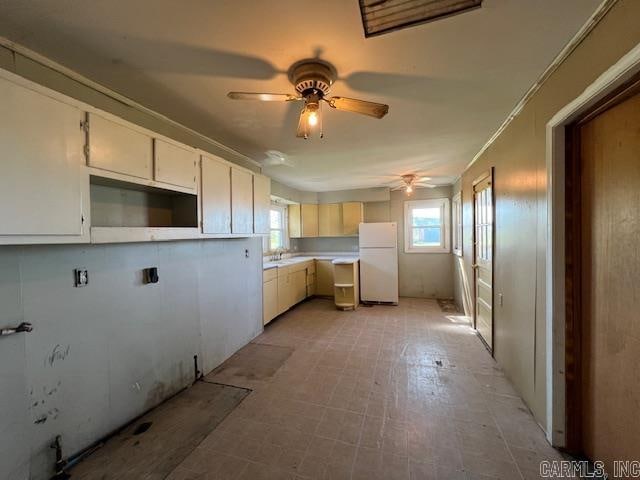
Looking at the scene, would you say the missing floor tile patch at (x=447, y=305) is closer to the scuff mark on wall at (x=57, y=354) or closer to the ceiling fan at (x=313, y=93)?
the ceiling fan at (x=313, y=93)

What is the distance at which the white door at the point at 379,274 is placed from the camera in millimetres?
4992

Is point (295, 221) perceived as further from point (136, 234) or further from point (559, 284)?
point (559, 284)

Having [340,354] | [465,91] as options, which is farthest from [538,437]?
[465,91]

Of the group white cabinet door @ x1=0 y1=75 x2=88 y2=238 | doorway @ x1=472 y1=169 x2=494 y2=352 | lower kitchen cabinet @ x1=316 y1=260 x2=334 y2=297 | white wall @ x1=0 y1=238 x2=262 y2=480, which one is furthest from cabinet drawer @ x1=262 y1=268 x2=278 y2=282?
doorway @ x1=472 y1=169 x2=494 y2=352

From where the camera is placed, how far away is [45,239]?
4.23 ft

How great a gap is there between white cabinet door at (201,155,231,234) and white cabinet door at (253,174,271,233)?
48 centimetres

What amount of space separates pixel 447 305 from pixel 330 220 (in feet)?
9.46

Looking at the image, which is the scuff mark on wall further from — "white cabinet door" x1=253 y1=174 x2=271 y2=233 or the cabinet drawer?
the cabinet drawer

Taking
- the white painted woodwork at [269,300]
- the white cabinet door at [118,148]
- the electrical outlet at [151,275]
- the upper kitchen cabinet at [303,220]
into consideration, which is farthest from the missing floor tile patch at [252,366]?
the upper kitchen cabinet at [303,220]

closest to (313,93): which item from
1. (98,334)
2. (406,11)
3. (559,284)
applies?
(406,11)

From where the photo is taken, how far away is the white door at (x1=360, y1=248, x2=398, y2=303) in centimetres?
499

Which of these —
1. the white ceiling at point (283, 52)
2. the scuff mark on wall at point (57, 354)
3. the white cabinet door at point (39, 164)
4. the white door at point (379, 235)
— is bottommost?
the scuff mark on wall at point (57, 354)

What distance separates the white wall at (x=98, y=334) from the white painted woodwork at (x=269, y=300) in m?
1.05

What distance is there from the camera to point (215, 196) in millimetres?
2480
